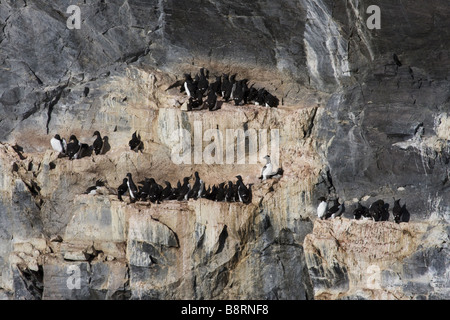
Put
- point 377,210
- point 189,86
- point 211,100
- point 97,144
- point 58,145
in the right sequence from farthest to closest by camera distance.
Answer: point 189,86 < point 97,144 < point 58,145 < point 211,100 < point 377,210

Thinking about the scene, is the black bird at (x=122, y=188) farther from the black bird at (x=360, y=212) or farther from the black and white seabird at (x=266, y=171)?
the black bird at (x=360, y=212)

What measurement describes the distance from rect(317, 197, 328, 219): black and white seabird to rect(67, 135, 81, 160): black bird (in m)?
7.67

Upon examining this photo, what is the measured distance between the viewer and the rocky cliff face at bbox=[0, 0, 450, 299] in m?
30.4

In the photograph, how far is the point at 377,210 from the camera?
30453 millimetres

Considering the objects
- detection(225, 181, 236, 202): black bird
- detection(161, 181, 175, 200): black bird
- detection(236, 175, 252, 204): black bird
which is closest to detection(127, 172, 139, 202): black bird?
detection(161, 181, 175, 200): black bird

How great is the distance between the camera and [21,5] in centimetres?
3256

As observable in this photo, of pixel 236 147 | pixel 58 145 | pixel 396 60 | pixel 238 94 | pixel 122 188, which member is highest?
pixel 396 60

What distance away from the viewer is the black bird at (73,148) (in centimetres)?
3156

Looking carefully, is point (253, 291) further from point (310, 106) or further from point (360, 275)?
point (310, 106)

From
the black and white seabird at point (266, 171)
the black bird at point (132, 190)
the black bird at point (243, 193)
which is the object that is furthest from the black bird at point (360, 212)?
the black bird at point (132, 190)

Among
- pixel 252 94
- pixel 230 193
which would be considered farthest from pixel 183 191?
pixel 252 94

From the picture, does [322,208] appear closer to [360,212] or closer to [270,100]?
[360,212]

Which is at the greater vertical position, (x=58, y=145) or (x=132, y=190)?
(x=58, y=145)

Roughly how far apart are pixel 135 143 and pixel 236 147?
317cm
